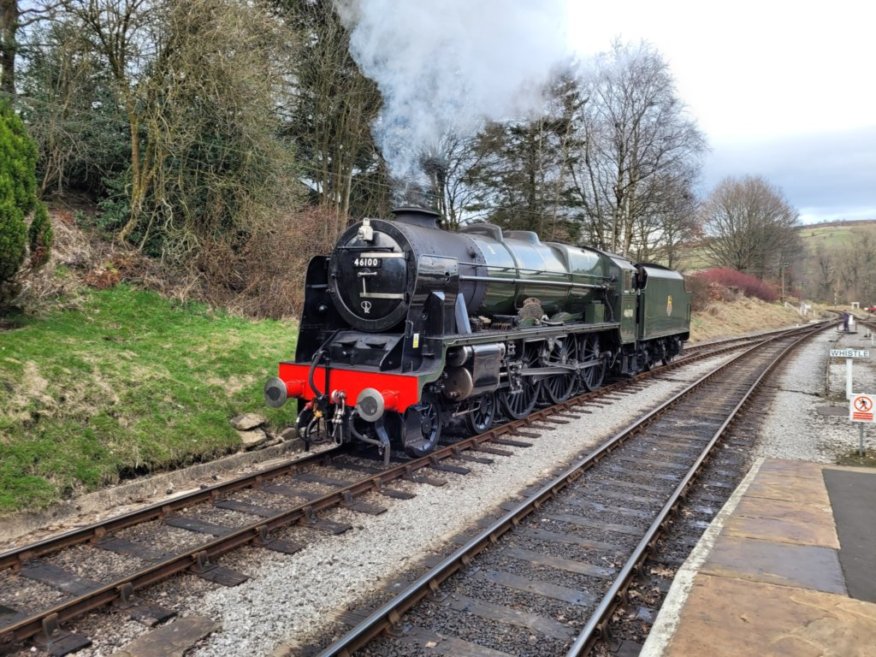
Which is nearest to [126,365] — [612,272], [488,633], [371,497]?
[371,497]

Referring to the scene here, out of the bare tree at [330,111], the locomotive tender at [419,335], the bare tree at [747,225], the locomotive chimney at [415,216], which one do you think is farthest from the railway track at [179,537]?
the bare tree at [747,225]

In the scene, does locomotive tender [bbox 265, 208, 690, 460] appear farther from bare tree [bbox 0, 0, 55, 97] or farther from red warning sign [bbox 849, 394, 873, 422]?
bare tree [bbox 0, 0, 55, 97]

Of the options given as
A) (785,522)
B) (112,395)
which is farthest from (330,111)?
(785,522)

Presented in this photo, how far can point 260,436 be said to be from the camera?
7.30 m

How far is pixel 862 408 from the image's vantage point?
7.15 meters

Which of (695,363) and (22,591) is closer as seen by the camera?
(22,591)

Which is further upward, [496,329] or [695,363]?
[496,329]

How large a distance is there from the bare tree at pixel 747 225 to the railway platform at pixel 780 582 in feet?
168

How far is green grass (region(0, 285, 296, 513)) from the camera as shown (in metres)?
5.42

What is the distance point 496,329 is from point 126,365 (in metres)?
4.71

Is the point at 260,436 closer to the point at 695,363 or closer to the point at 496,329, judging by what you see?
the point at 496,329

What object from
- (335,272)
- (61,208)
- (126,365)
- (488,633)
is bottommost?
(488,633)

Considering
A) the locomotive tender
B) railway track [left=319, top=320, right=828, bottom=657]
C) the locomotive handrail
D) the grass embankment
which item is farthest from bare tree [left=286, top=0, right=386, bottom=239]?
the grass embankment

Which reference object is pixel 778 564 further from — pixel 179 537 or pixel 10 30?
pixel 10 30
